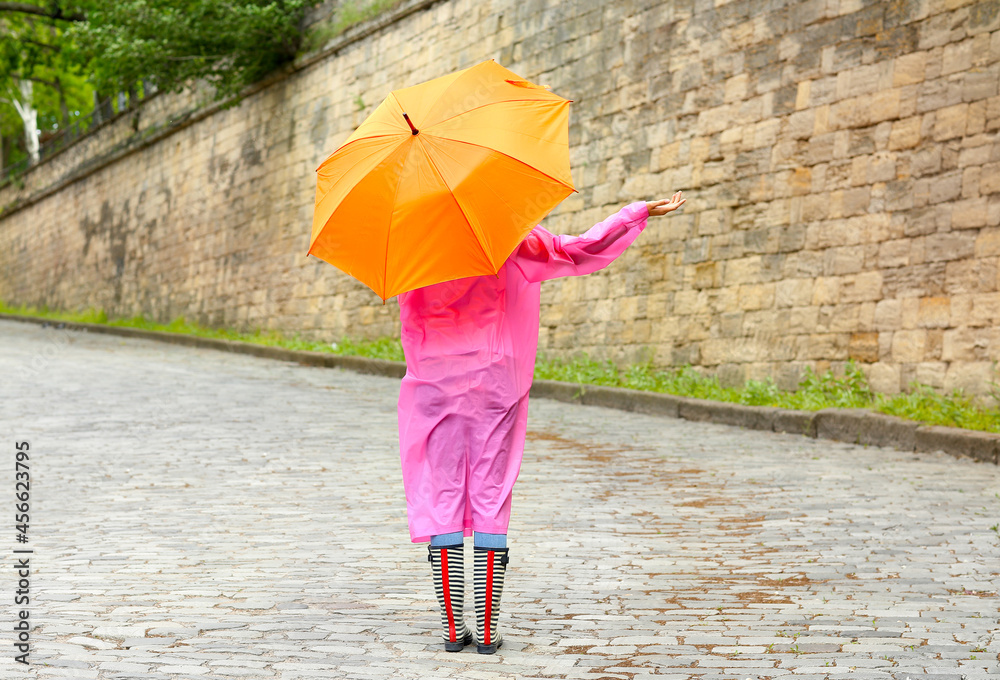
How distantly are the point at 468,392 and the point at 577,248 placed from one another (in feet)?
2.12

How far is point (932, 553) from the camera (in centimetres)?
472

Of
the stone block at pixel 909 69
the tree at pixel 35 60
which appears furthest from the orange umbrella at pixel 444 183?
the tree at pixel 35 60

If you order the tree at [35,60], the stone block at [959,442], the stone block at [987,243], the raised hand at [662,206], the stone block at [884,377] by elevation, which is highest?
the tree at [35,60]

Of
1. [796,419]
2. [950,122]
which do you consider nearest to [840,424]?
[796,419]

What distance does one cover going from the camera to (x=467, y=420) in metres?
3.41

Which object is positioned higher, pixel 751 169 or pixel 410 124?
pixel 751 169

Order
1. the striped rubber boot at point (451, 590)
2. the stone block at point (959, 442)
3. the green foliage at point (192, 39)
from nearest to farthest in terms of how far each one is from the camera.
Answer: the striped rubber boot at point (451, 590)
the stone block at point (959, 442)
the green foliage at point (192, 39)

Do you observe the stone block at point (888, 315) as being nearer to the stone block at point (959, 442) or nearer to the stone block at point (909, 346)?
the stone block at point (909, 346)

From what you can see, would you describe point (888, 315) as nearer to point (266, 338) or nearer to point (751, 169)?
point (751, 169)

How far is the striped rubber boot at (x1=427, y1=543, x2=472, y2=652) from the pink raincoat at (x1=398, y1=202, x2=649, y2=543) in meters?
0.11

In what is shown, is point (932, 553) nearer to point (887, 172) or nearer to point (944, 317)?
point (944, 317)

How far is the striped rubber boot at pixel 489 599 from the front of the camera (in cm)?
338

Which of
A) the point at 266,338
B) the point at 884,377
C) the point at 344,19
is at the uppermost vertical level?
the point at 344,19

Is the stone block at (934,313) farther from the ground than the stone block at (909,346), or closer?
farther from the ground
